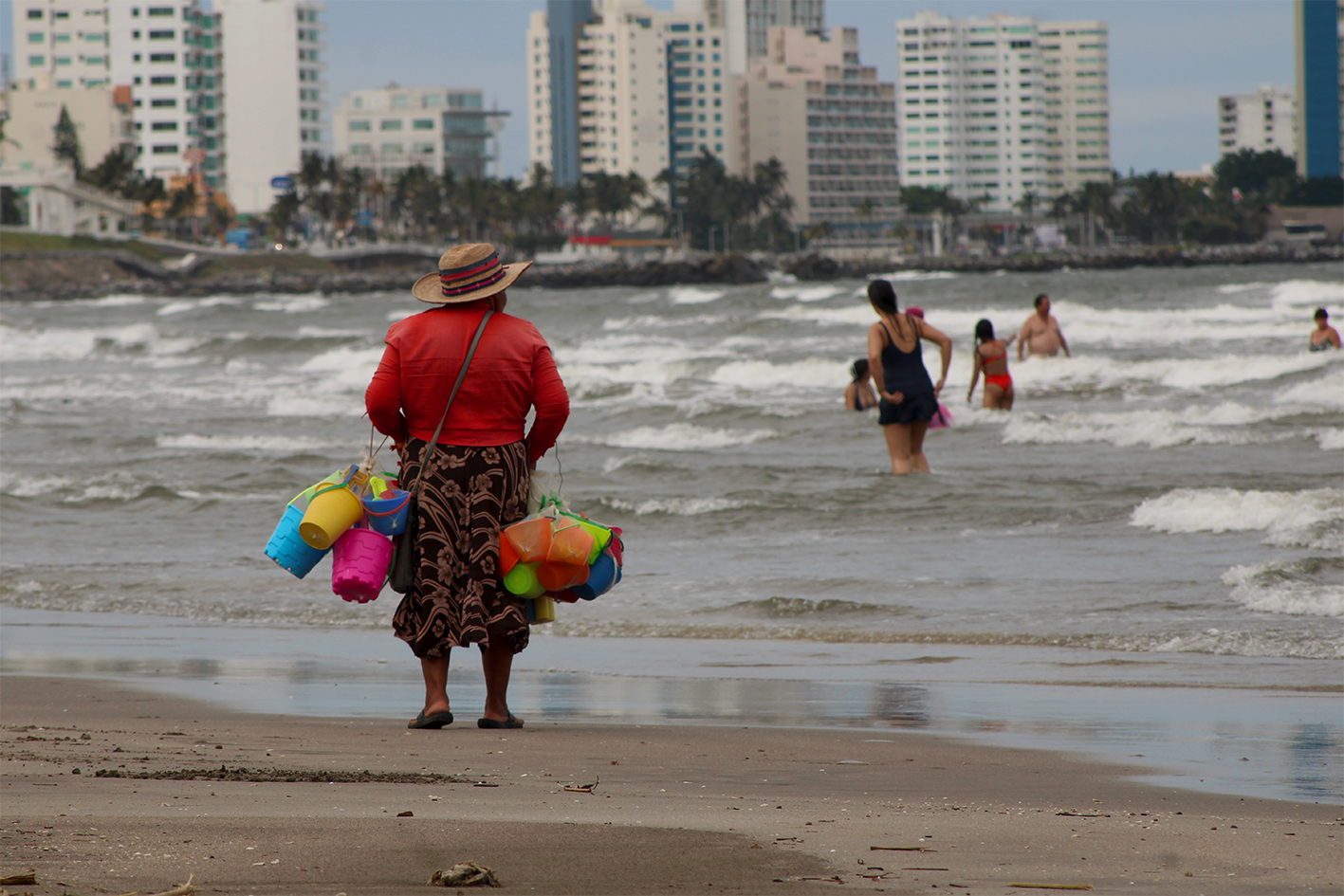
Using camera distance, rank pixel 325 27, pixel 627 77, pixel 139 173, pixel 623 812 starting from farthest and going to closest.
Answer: pixel 627 77 < pixel 325 27 < pixel 139 173 < pixel 623 812

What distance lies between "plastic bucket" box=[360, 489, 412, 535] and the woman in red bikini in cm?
984

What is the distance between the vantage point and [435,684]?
15.9ft

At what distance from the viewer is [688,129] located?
198 meters

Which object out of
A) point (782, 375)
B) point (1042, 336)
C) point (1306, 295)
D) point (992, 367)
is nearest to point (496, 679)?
point (992, 367)

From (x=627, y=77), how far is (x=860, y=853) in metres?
199

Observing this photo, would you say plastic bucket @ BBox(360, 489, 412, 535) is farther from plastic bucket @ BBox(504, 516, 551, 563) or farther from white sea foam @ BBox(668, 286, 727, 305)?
white sea foam @ BBox(668, 286, 727, 305)

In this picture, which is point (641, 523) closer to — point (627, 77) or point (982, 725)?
point (982, 725)

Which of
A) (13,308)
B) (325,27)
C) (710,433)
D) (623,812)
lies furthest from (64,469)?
(325,27)

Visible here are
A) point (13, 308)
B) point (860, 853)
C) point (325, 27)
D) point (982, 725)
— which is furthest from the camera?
point (325, 27)

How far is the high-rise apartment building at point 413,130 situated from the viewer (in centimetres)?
17775

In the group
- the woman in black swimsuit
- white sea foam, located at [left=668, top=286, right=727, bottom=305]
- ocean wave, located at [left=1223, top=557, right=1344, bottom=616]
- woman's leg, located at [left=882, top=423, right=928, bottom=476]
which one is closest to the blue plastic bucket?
ocean wave, located at [left=1223, top=557, right=1344, bottom=616]

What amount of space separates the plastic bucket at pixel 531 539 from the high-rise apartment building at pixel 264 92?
481ft

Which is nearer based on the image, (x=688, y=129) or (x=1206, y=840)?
(x=1206, y=840)

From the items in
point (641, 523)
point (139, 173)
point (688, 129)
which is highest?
point (688, 129)
